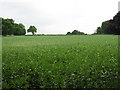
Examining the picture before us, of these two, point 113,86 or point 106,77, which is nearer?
point 113,86

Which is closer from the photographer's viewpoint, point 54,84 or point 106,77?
point 54,84

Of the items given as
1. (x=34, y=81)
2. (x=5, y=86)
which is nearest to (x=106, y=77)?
(x=34, y=81)

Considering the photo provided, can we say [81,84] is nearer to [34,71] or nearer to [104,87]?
[104,87]

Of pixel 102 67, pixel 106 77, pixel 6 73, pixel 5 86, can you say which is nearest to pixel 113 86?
pixel 106 77

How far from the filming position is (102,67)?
28.6 ft

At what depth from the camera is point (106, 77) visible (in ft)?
24.1

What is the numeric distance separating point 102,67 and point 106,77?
1.40 meters

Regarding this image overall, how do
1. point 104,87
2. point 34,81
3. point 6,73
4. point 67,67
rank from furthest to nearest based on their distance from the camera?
point 67,67 < point 6,73 < point 34,81 < point 104,87

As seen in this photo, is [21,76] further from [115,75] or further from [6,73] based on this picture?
[115,75]

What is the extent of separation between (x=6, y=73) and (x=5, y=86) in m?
1.46

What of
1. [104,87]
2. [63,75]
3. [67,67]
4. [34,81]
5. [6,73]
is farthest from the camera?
[67,67]

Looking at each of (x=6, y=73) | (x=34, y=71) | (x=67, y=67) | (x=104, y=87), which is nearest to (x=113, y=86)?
(x=104, y=87)

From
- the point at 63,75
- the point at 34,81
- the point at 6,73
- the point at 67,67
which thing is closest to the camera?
the point at 34,81

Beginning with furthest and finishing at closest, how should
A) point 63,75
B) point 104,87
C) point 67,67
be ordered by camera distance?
point 67,67, point 63,75, point 104,87
